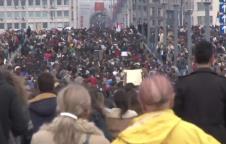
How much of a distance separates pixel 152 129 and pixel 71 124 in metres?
0.60

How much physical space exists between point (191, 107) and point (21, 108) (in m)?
1.39

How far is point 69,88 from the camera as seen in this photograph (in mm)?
5578

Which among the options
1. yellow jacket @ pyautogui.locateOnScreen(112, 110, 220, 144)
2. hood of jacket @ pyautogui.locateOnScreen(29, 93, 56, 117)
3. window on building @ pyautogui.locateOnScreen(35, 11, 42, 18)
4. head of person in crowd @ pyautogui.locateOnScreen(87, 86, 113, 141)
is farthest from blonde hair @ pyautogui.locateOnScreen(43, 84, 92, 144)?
window on building @ pyautogui.locateOnScreen(35, 11, 42, 18)

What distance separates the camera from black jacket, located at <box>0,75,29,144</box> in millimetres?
7594

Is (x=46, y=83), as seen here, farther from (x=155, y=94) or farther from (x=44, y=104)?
(x=155, y=94)

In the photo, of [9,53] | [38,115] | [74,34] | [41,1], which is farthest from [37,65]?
[41,1]

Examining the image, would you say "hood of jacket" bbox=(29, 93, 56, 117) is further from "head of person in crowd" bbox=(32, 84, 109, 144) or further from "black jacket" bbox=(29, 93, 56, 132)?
"head of person in crowd" bbox=(32, 84, 109, 144)

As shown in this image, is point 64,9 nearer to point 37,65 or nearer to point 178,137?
point 37,65

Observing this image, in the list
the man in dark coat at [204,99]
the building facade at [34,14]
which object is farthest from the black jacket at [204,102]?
the building facade at [34,14]

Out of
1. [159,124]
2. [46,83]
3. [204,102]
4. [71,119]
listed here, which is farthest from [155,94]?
[46,83]

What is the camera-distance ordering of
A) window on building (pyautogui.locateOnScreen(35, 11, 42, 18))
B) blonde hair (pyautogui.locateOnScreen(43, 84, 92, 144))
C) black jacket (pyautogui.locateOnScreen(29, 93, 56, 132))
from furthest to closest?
window on building (pyautogui.locateOnScreen(35, 11, 42, 18))
black jacket (pyautogui.locateOnScreen(29, 93, 56, 132))
blonde hair (pyautogui.locateOnScreen(43, 84, 92, 144))

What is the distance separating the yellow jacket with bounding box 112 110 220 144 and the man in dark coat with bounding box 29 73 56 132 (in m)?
3.70

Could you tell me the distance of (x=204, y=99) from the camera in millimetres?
7371

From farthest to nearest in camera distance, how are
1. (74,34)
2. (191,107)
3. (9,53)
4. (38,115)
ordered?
(74,34), (9,53), (38,115), (191,107)
